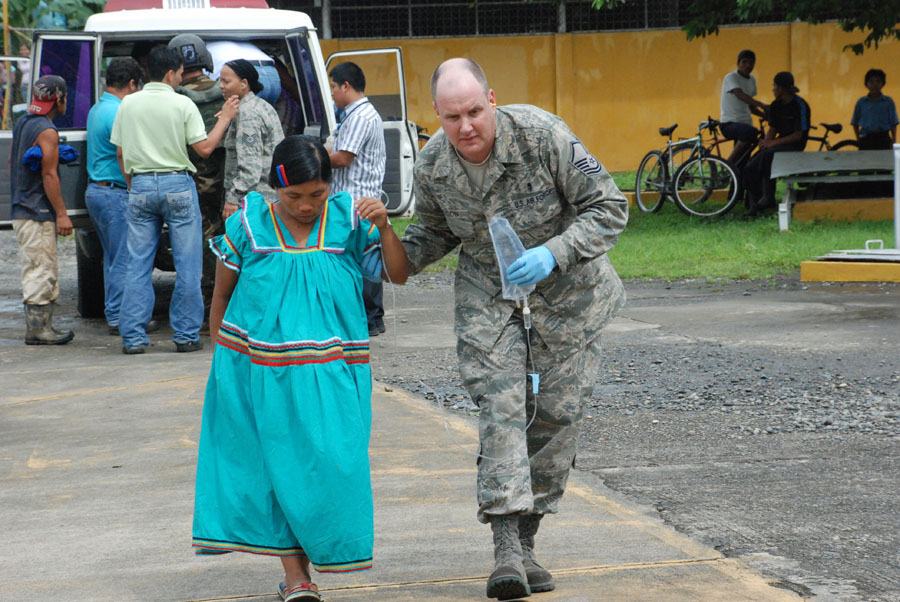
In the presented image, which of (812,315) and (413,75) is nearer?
(812,315)

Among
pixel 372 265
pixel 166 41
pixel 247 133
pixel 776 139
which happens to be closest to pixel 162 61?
pixel 247 133

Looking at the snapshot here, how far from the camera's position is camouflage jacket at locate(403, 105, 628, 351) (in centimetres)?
358

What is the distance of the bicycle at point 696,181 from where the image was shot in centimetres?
1566

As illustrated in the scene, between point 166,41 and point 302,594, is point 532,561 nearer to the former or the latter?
point 302,594

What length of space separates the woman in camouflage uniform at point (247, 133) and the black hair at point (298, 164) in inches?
171

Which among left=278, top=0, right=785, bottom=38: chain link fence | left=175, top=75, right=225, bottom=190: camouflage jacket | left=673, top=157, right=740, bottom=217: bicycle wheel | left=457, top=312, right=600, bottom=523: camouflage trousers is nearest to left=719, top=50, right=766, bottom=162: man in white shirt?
left=673, top=157, right=740, bottom=217: bicycle wheel

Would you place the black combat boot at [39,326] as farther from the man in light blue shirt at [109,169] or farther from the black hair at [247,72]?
the black hair at [247,72]

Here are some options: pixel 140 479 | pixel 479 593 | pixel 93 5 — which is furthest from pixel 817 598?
pixel 93 5

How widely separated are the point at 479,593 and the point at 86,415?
3.29 meters

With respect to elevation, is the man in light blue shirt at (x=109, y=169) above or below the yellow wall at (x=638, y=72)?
below

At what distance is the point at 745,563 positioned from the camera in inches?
150

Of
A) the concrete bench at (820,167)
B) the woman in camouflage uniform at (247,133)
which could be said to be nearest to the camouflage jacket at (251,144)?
the woman in camouflage uniform at (247,133)

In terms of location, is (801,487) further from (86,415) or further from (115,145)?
(115,145)

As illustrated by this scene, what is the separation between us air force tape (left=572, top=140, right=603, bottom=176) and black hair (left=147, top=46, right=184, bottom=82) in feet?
16.8
